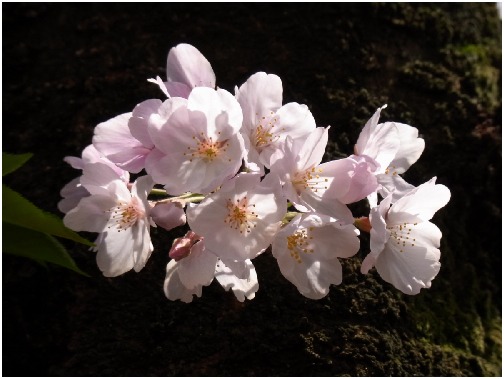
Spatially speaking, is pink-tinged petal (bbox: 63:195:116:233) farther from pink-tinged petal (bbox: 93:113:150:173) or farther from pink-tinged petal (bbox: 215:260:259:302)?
pink-tinged petal (bbox: 215:260:259:302)

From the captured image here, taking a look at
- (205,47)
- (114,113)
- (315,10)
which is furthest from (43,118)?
(315,10)

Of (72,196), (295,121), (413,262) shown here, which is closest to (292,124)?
(295,121)

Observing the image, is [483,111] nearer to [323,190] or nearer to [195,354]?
[323,190]

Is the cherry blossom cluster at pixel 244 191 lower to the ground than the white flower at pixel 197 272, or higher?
higher

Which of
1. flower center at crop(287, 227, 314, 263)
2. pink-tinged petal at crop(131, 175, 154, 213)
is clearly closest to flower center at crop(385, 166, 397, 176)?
flower center at crop(287, 227, 314, 263)

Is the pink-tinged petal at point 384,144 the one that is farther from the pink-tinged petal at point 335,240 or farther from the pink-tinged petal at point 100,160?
the pink-tinged petal at point 100,160

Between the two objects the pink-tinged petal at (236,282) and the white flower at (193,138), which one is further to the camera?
the pink-tinged petal at (236,282)

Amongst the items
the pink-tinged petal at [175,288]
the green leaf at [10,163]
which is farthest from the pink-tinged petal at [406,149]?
the green leaf at [10,163]
